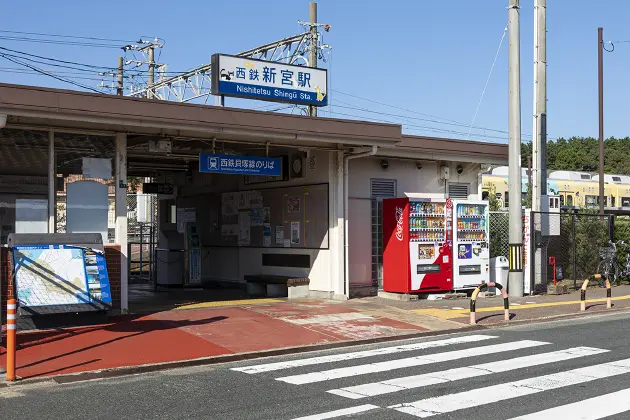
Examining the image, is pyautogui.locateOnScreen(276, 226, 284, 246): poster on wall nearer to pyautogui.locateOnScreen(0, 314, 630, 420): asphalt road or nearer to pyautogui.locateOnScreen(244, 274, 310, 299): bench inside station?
pyautogui.locateOnScreen(244, 274, 310, 299): bench inside station

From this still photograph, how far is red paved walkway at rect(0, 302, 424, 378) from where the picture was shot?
1076 centimetres

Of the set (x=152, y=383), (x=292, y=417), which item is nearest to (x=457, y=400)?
(x=292, y=417)

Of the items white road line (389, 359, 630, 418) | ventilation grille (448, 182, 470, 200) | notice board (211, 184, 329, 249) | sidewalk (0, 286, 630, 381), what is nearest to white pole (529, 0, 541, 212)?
ventilation grille (448, 182, 470, 200)

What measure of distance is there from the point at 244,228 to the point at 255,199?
0.98 m

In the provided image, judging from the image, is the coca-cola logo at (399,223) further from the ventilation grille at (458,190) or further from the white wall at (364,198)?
the ventilation grille at (458,190)

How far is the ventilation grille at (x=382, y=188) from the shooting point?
62.6ft

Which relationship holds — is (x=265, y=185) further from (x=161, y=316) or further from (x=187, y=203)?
(x=161, y=316)

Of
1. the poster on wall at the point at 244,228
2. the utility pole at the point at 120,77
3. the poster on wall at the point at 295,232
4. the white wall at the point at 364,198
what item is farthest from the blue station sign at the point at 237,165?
the utility pole at the point at 120,77

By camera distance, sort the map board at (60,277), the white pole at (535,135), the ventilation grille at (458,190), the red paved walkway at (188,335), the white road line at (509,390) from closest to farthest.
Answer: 1. the white road line at (509,390)
2. the red paved walkway at (188,335)
3. the map board at (60,277)
4. the white pole at (535,135)
5. the ventilation grille at (458,190)

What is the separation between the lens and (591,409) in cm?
777

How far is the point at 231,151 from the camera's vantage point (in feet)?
61.3

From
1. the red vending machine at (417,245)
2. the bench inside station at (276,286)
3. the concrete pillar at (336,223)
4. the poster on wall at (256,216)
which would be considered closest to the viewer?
the concrete pillar at (336,223)

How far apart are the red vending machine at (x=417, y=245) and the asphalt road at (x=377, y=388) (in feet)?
19.1

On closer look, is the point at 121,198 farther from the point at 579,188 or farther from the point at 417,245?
the point at 579,188
